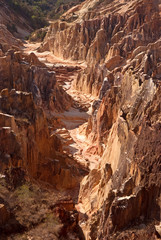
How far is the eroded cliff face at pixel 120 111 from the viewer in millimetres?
9453

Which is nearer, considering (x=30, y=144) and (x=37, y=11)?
(x=30, y=144)

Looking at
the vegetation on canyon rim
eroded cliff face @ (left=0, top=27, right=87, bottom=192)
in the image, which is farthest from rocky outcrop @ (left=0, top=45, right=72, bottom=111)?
the vegetation on canyon rim

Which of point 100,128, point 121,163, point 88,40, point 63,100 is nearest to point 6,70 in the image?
point 63,100

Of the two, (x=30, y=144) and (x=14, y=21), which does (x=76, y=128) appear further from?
(x=14, y=21)

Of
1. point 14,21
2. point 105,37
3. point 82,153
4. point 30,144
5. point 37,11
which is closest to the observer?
point 30,144

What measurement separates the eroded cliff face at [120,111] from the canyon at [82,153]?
1.6 inches

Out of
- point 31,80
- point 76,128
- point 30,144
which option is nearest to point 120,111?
point 30,144

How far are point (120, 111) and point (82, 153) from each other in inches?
260

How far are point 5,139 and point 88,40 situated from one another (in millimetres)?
37425

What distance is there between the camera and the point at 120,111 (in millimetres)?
16875

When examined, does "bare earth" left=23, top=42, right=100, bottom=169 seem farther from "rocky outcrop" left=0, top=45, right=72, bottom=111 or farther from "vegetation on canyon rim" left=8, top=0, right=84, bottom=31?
"vegetation on canyon rim" left=8, top=0, right=84, bottom=31

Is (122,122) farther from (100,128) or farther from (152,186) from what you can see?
(100,128)

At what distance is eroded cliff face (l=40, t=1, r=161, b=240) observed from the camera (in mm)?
9453

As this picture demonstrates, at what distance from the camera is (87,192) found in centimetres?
1555
